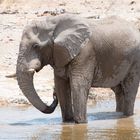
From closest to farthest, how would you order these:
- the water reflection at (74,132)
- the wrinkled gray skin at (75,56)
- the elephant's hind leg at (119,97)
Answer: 1. the water reflection at (74,132)
2. the wrinkled gray skin at (75,56)
3. the elephant's hind leg at (119,97)

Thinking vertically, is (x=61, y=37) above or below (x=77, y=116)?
above

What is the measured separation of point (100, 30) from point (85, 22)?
9.8 inches

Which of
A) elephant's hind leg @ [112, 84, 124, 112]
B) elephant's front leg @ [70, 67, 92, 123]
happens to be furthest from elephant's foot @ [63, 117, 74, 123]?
elephant's hind leg @ [112, 84, 124, 112]

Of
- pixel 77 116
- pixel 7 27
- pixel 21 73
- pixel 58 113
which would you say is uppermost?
pixel 21 73

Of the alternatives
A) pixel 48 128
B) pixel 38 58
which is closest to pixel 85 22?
pixel 38 58

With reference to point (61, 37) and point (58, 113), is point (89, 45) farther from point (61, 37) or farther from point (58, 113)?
point (58, 113)

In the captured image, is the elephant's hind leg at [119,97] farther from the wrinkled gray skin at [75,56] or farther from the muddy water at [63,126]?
the wrinkled gray skin at [75,56]

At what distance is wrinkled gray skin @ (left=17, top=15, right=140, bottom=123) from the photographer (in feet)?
36.8

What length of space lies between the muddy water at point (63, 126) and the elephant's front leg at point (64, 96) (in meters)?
0.17

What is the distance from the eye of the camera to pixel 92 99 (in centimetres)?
1442

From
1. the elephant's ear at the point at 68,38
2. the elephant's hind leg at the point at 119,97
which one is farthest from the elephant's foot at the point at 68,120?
the elephant's hind leg at the point at 119,97

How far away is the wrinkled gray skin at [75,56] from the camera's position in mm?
11227

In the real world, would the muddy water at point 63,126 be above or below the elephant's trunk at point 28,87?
below

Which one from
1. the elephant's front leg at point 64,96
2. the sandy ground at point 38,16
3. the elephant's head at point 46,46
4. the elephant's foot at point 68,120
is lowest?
the sandy ground at point 38,16
